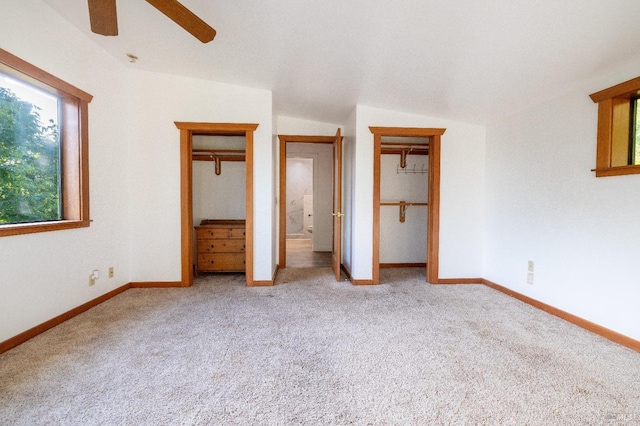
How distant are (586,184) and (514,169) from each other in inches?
33.4

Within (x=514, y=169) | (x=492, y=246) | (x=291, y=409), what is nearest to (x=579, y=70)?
(x=514, y=169)

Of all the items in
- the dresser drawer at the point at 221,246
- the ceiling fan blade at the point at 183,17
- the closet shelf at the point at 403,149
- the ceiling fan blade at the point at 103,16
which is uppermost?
the ceiling fan blade at the point at 183,17

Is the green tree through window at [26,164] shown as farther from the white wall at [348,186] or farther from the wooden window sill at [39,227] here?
the white wall at [348,186]

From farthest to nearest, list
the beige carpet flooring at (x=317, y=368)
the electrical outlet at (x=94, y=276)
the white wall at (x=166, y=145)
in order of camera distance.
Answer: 1. the white wall at (x=166, y=145)
2. the electrical outlet at (x=94, y=276)
3. the beige carpet flooring at (x=317, y=368)

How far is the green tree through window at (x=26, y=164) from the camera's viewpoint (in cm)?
216

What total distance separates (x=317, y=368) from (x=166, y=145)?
10.1 feet

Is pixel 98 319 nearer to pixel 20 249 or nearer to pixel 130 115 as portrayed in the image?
pixel 20 249

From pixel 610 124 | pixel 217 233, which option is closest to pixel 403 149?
pixel 610 124

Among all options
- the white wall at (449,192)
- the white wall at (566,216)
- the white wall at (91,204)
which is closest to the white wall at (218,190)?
the white wall at (91,204)

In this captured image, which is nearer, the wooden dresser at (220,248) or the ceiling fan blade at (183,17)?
the ceiling fan blade at (183,17)

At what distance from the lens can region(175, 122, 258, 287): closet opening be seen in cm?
358

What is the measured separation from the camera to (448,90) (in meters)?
2.92

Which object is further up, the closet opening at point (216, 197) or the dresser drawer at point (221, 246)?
the closet opening at point (216, 197)

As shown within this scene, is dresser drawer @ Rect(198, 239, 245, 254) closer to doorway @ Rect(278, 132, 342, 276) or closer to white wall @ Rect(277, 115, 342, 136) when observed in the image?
doorway @ Rect(278, 132, 342, 276)
